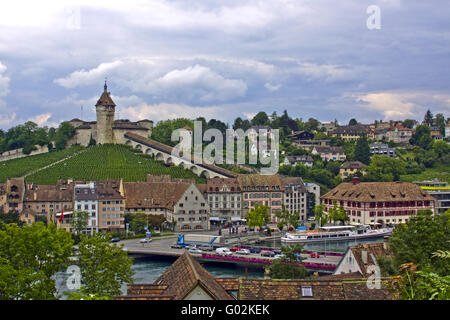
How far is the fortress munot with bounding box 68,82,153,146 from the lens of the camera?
Result: 122562mm

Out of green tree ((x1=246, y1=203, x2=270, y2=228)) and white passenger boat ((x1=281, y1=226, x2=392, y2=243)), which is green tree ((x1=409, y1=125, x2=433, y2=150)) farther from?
green tree ((x1=246, y1=203, x2=270, y2=228))

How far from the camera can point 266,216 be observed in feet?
258

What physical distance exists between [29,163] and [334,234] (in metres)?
61.3

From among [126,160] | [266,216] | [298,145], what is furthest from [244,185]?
[298,145]

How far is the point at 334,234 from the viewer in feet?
244

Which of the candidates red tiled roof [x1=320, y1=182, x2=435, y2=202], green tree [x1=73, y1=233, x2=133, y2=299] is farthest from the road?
red tiled roof [x1=320, y1=182, x2=435, y2=202]

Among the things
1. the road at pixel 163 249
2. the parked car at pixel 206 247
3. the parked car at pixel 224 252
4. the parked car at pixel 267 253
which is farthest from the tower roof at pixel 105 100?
the parked car at pixel 267 253

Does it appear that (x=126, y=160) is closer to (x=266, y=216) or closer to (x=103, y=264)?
(x=266, y=216)

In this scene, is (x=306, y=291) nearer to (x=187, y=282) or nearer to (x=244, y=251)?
(x=187, y=282)

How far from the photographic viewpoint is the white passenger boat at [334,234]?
71.5m

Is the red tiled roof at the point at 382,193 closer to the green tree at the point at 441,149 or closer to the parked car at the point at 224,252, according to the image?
the parked car at the point at 224,252

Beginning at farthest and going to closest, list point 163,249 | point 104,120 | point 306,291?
point 104,120
point 163,249
point 306,291

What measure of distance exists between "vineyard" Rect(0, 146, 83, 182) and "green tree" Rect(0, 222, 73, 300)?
68106 millimetres

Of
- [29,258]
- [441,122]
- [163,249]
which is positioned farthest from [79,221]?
[441,122]
